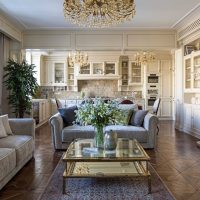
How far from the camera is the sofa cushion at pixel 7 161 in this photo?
318cm

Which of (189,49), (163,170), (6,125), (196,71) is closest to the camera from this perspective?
(163,170)

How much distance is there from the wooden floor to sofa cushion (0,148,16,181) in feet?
0.78

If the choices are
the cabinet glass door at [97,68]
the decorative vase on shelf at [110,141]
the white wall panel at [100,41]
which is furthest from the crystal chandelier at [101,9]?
the cabinet glass door at [97,68]

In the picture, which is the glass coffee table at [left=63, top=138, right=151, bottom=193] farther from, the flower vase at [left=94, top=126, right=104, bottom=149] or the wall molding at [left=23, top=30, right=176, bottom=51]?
the wall molding at [left=23, top=30, right=176, bottom=51]

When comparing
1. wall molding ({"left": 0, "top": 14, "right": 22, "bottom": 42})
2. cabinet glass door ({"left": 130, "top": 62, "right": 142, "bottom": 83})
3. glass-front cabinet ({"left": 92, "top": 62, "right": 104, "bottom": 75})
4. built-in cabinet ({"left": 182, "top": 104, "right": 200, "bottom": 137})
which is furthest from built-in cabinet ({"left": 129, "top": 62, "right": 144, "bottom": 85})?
wall molding ({"left": 0, "top": 14, "right": 22, "bottom": 42})

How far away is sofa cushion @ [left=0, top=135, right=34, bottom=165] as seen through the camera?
3.86 metres

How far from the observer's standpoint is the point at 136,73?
12.0 meters

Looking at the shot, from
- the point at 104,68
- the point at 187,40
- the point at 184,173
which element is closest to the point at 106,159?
the point at 184,173

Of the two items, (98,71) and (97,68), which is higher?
(97,68)

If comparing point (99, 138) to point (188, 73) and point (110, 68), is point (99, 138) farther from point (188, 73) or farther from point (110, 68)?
point (110, 68)

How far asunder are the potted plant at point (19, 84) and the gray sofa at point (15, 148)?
97.7 inches

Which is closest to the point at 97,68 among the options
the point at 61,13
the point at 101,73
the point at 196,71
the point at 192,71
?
the point at 101,73

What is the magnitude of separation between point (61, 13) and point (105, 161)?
14.1 ft

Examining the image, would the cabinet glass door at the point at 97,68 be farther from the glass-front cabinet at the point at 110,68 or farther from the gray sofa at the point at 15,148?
the gray sofa at the point at 15,148
